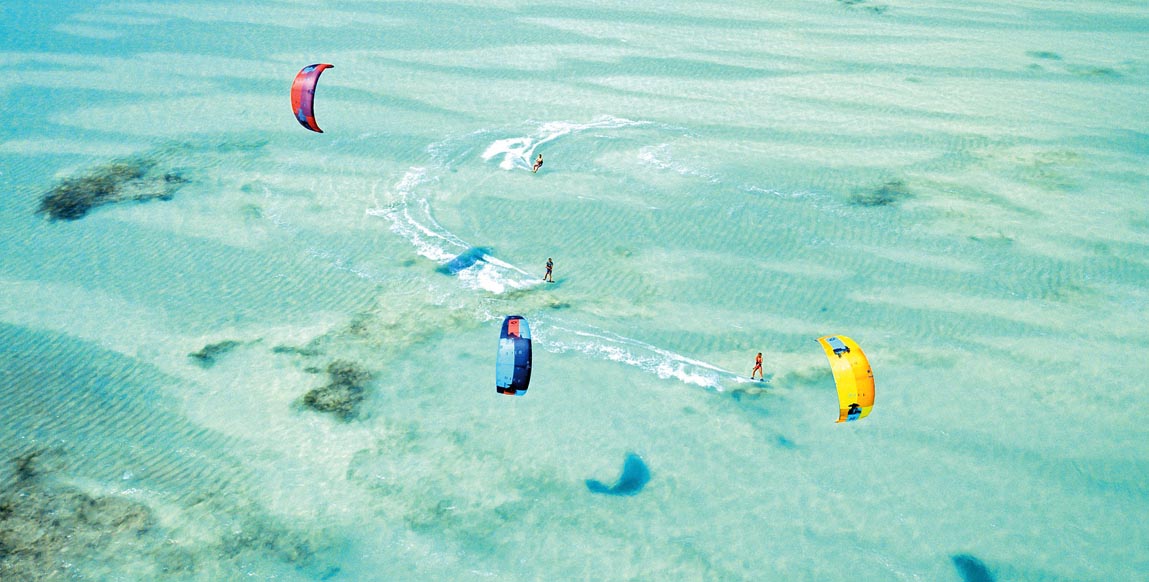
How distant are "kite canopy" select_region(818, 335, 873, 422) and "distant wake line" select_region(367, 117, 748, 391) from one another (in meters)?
5.84

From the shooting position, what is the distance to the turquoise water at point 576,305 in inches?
936

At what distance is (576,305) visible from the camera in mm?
Result: 32375

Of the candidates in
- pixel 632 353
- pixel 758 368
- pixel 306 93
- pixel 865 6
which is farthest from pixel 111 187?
pixel 865 6

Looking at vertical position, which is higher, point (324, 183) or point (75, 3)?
point (75, 3)

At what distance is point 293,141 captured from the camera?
145 feet

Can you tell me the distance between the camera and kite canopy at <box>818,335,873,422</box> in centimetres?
2330

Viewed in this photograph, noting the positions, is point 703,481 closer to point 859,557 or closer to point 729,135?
point 859,557

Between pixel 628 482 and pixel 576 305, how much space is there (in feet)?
29.9

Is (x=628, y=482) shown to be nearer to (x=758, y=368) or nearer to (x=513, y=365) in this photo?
(x=513, y=365)

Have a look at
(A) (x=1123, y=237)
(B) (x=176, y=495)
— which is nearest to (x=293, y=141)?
(B) (x=176, y=495)

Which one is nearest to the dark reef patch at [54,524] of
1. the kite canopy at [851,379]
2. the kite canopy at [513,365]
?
the kite canopy at [513,365]

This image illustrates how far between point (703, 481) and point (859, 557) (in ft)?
16.1

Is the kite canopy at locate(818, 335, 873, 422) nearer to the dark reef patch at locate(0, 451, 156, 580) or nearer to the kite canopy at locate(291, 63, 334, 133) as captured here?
the dark reef patch at locate(0, 451, 156, 580)

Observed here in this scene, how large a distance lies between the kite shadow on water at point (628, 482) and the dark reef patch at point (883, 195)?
19.9 metres
